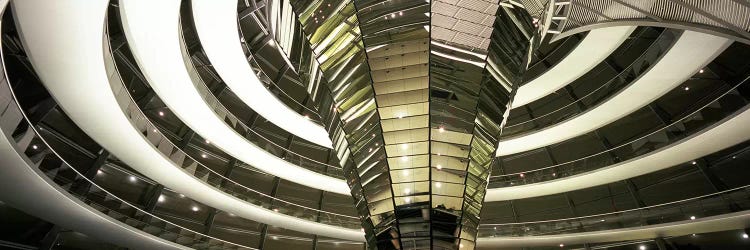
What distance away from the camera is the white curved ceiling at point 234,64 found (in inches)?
478

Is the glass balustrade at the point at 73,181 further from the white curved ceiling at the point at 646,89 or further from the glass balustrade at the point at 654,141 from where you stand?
the white curved ceiling at the point at 646,89

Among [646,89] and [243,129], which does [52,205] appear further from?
[646,89]

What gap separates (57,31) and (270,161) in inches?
391

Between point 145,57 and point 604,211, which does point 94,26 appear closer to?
point 145,57

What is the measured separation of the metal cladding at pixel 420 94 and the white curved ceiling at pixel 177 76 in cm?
292

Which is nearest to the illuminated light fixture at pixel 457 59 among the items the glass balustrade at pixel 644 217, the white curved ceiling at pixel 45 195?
the white curved ceiling at pixel 45 195

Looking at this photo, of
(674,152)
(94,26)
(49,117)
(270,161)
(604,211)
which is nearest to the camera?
(94,26)

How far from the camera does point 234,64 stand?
14617 mm

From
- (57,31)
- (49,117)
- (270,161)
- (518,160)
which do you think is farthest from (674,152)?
(49,117)

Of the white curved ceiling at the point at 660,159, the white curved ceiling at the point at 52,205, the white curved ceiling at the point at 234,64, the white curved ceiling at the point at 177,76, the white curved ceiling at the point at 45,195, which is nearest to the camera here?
the white curved ceiling at the point at 45,195

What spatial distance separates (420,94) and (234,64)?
7190mm

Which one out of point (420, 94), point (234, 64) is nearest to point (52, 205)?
point (234, 64)

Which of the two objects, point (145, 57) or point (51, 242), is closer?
point (145, 57)

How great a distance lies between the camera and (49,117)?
44.9 ft
